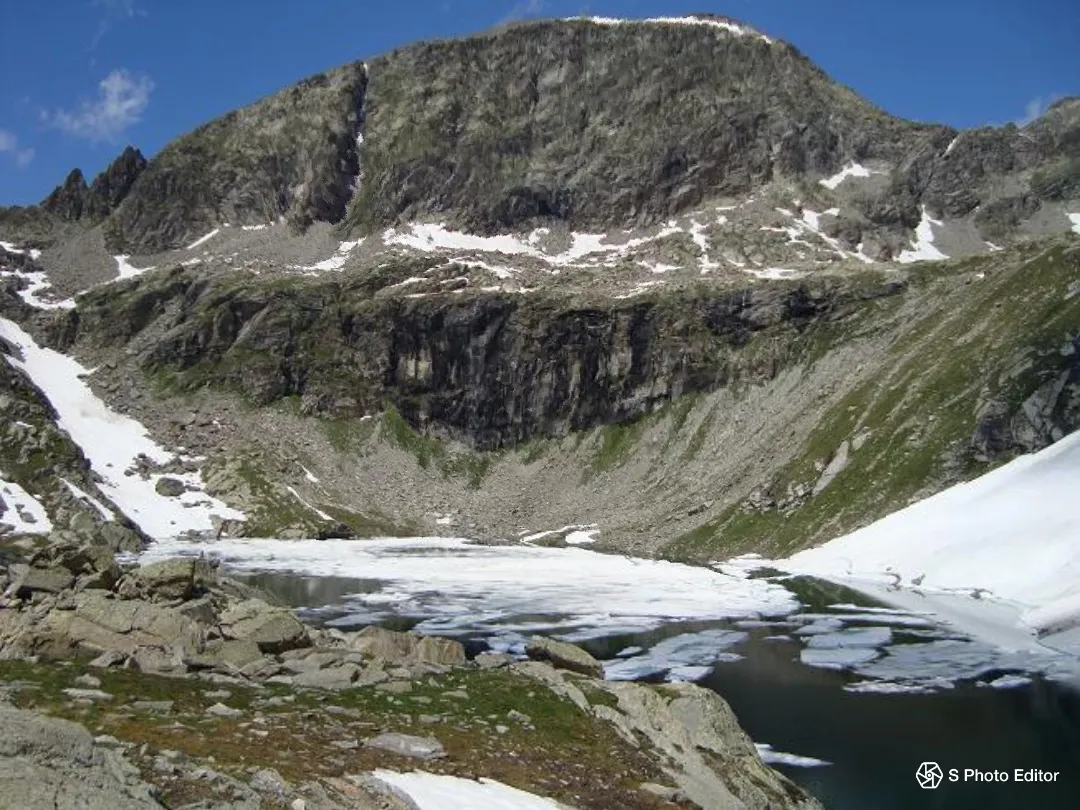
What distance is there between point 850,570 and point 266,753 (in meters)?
74.8

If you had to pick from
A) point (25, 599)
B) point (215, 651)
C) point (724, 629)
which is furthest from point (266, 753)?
point (724, 629)

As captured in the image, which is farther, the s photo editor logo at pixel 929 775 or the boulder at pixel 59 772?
the s photo editor logo at pixel 929 775

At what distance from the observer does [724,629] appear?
57688 millimetres

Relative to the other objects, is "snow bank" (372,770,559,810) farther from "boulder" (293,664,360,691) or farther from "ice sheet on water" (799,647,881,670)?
"ice sheet on water" (799,647,881,670)

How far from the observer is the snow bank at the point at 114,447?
127 metres

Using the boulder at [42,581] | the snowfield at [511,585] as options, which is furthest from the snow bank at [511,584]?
the boulder at [42,581]

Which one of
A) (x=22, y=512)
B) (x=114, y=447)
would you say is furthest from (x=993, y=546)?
(x=114, y=447)

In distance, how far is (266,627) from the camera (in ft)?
99.2

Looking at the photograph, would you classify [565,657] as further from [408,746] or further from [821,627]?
[821,627]

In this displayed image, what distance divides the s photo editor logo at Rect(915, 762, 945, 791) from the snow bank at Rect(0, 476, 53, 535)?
10021 cm

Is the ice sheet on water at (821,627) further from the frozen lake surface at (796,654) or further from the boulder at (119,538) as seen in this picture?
the boulder at (119,538)

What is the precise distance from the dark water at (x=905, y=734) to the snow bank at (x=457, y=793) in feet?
43.5

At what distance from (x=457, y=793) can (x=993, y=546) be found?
63.6m

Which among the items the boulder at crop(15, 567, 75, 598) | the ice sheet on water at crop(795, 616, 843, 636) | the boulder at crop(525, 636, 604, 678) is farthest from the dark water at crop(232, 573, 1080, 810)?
the boulder at crop(15, 567, 75, 598)
